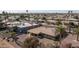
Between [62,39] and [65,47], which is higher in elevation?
[62,39]
